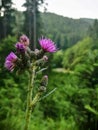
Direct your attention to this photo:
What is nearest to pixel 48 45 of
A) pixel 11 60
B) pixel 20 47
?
pixel 20 47

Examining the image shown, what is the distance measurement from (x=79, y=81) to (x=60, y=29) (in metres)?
178

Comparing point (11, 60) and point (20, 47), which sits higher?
point (20, 47)

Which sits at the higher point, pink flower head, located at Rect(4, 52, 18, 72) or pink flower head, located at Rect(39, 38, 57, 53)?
pink flower head, located at Rect(39, 38, 57, 53)

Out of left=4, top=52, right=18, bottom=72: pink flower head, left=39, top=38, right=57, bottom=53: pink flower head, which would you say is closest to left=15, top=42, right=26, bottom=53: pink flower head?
left=4, top=52, right=18, bottom=72: pink flower head

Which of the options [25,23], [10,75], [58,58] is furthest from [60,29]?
[10,75]

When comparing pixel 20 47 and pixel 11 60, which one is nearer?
pixel 20 47

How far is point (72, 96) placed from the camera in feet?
54.9

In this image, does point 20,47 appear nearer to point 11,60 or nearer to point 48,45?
point 11,60

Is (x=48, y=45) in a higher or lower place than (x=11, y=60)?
higher

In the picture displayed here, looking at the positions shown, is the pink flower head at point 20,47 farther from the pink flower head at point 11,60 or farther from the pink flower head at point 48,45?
the pink flower head at point 48,45

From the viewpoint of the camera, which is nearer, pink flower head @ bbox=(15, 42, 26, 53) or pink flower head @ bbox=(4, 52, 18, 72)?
pink flower head @ bbox=(15, 42, 26, 53)

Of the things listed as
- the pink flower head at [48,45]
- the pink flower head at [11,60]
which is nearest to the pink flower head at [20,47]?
the pink flower head at [11,60]

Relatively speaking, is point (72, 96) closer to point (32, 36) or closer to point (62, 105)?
point (62, 105)

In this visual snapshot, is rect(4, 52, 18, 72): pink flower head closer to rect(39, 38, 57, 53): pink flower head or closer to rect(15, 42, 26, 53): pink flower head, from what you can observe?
rect(15, 42, 26, 53): pink flower head
